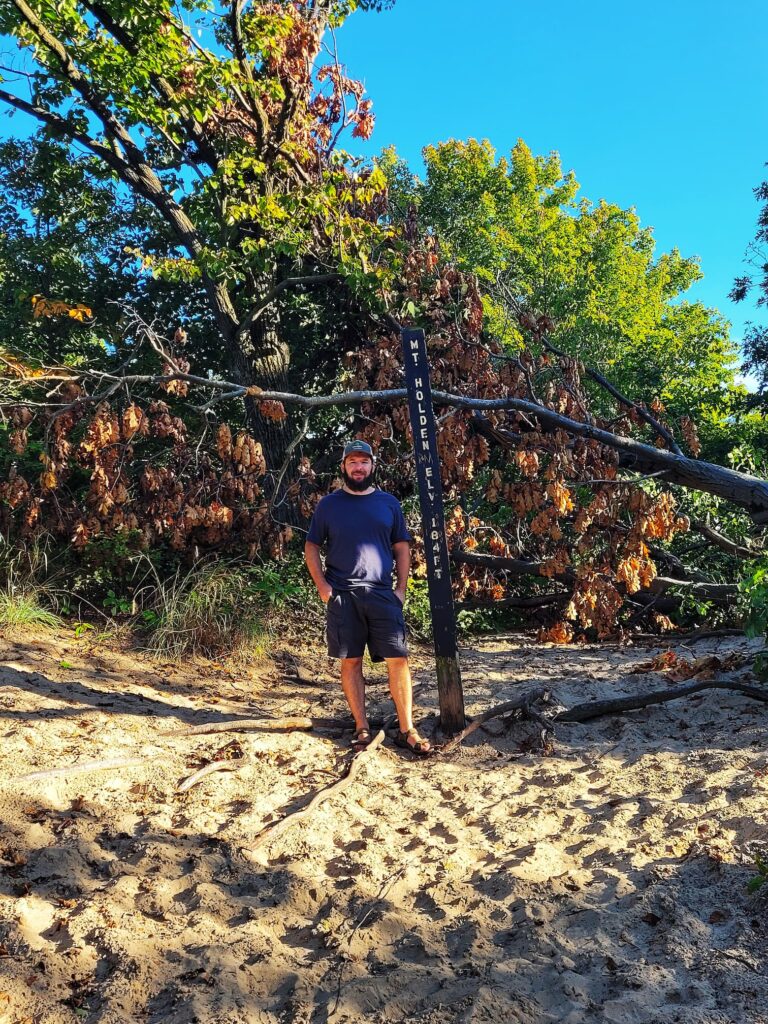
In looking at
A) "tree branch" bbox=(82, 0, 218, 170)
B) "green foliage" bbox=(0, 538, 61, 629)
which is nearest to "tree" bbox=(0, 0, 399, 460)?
"tree branch" bbox=(82, 0, 218, 170)

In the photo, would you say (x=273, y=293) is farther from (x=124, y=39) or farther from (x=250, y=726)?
(x=250, y=726)

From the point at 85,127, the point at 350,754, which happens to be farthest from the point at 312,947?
the point at 85,127

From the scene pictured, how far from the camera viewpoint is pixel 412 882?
10.5 ft

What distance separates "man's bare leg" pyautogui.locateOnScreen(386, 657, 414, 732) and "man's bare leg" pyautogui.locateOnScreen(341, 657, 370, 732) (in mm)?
212

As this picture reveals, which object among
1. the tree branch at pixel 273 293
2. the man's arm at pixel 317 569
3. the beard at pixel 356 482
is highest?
the tree branch at pixel 273 293

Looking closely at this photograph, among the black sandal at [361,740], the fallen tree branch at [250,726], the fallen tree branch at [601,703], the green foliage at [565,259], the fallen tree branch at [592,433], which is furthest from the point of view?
the green foliage at [565,259]

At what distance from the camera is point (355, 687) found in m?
4.83

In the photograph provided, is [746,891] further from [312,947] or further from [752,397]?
[752,397]

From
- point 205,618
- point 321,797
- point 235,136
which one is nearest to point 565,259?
point 235,136

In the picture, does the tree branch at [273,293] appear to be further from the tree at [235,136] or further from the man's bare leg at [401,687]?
the man's bare leg at [401,687]

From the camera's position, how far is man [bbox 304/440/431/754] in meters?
4.61

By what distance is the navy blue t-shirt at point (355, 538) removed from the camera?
15.2 ft

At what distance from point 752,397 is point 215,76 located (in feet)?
41.0

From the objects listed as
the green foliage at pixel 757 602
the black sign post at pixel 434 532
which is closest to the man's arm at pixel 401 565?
the black sign post at pixel 434 532
